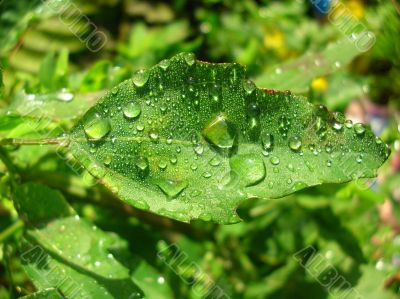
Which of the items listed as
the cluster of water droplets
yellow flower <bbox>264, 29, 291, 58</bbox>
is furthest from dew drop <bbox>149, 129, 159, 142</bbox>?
yellow flower <bbox>264, 29, 291, 58</bbox>

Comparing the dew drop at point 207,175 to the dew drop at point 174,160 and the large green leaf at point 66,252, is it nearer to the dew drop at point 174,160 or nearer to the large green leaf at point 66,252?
the dew drop at point 174,160

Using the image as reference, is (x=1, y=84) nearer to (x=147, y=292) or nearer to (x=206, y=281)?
(x=147, y=292)

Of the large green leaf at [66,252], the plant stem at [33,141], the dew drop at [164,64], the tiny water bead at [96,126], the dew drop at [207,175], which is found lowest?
the large green leaf at [66,252]

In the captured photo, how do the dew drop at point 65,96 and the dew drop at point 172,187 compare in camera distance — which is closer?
the dew drop at point 172,187

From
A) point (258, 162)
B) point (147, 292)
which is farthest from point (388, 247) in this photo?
point (258, 162)

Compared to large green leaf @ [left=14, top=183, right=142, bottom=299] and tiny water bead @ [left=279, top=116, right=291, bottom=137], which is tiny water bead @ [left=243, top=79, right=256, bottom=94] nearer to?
tiny water bead @ [left=279, top=116, right=291, bottom=137]

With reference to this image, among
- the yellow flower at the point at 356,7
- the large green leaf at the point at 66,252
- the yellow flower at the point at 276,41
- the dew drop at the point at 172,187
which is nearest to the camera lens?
the dew drop at the point at 172,187

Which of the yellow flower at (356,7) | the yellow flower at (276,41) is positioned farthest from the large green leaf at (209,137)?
the yellow flower at (356,7)
